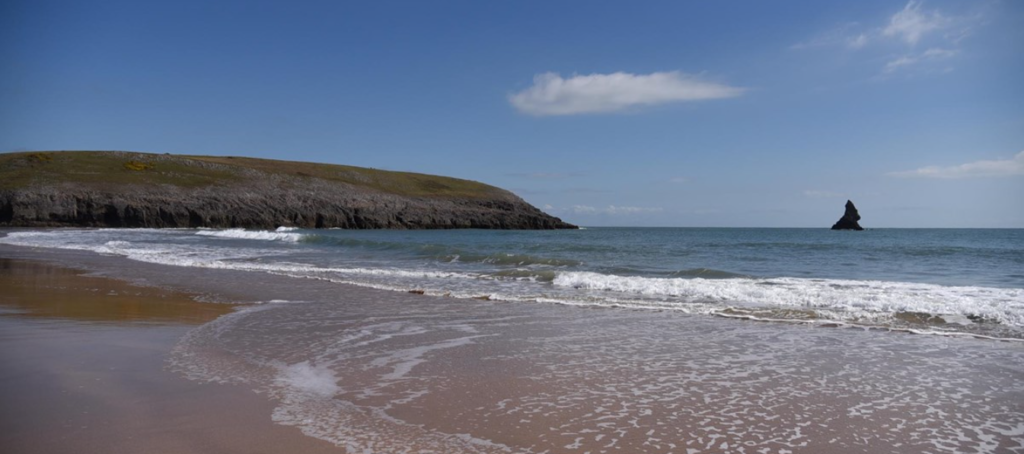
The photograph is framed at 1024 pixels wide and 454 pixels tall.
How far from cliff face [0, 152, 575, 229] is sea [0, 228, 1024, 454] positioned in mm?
51118

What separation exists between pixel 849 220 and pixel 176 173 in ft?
316

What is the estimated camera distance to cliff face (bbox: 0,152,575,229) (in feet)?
185

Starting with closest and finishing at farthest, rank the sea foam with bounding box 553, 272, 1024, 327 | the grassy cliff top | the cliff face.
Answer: the sea foam with bounding box 553, 272, 1024, 327 < the cliff face < the grassy cliff top

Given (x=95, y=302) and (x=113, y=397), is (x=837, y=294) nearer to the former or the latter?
(x=113, y=397)

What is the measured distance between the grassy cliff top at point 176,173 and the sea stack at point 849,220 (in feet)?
179

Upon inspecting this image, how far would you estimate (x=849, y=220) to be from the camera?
97.6 m

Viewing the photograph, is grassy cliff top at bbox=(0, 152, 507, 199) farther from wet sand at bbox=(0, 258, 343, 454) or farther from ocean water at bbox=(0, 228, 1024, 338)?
wet sand at bbox=(0, 258, 343, 454)

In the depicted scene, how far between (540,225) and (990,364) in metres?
80.1

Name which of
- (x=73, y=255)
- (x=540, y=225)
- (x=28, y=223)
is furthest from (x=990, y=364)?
(x=540, y=225)

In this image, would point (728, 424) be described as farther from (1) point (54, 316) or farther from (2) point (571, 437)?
(1) point (54, 316)

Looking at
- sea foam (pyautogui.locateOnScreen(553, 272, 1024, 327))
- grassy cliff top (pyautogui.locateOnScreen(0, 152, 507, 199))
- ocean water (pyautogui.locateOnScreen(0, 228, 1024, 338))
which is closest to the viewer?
ocean water (pyautogui.locateOnScreen(0, 228, 1024, 338))

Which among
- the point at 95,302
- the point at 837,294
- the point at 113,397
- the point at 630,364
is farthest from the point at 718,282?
the point at 95,302

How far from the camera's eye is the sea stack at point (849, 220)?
9631 cm

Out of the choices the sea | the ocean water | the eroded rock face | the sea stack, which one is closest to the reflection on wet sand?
the sea
